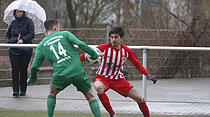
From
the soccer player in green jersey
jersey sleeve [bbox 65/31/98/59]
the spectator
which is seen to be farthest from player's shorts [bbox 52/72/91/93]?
the spectator

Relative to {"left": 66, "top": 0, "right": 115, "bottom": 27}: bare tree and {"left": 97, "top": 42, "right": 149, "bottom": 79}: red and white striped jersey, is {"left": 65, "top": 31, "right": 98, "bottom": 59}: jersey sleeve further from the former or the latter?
{"left": 66, "top": 0, "right": 115, "bottom": 27}: bare tree

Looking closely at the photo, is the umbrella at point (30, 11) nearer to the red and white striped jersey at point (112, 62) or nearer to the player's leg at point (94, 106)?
the red and white striped jersey at point (112, 62)

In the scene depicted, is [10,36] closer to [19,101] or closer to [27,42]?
[27,42]

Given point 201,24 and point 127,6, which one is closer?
point 201,24

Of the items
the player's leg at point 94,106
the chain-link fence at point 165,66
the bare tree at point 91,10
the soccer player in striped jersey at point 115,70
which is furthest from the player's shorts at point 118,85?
the bare tree at point 91,10

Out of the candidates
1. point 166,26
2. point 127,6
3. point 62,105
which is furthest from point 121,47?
point 127,6

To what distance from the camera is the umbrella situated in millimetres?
8952

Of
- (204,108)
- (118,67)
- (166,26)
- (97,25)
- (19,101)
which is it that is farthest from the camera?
(97,25)

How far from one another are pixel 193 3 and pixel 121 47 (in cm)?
854

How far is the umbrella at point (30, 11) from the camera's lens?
8952mm

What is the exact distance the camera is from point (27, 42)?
9.13 meters

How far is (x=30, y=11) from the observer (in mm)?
8930

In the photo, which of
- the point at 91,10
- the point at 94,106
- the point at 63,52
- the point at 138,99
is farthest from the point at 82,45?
the point at 91,10

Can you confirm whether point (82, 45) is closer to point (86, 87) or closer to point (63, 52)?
point (63, 52)
